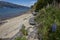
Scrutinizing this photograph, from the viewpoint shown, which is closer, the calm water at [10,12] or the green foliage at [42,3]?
the green foliage at [42,3]

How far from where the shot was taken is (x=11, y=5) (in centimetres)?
996

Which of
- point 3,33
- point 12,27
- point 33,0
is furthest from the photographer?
point 33,0

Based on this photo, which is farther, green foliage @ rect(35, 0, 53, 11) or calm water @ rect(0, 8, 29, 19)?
calm water @ rect(0, 8, 29, 19)

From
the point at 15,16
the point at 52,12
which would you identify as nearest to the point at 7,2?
the point at 15,16

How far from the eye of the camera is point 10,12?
930cm

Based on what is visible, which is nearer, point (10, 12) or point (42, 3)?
point (42, 3)

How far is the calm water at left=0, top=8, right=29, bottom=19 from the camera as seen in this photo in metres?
9.07

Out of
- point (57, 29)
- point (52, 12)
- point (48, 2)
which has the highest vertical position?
point (48, 2)

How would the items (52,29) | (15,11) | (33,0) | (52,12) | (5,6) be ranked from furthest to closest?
(5,6)
(15,11)
(33,0)
(52,12)
(52,29)

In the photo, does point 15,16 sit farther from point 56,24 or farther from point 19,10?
point 56,24

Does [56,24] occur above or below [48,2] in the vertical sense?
below

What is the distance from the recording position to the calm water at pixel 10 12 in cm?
907

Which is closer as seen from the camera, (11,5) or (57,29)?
(57,29)

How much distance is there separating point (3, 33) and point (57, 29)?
2528 millimetres
